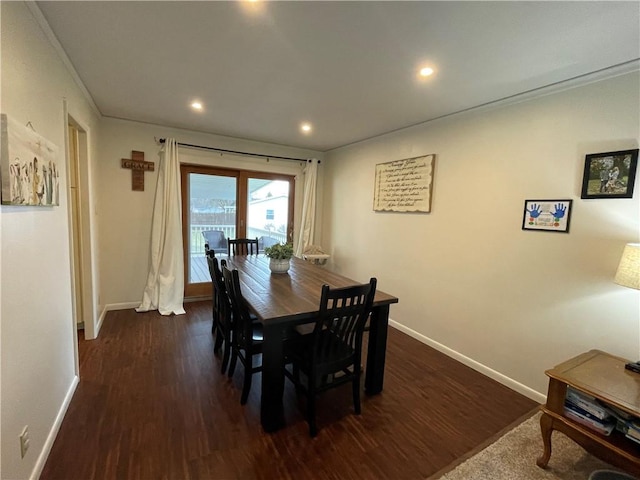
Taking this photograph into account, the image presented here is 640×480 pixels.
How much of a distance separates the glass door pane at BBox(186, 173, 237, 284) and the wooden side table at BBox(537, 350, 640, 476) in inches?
163

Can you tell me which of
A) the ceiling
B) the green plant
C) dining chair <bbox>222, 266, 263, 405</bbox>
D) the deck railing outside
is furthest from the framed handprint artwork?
the deck railing outside

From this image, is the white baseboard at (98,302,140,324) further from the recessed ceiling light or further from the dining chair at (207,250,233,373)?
the recessed ceiling light

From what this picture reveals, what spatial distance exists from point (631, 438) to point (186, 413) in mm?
2536

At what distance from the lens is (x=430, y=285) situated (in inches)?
126

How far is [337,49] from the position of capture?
1.82 metres

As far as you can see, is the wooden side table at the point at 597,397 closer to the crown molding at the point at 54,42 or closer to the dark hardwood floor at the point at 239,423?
the dark hardwood floor at the point at 239,423

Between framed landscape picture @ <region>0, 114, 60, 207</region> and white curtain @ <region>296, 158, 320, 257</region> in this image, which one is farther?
white curtain @ <region>296, 158, 320, 257</region>

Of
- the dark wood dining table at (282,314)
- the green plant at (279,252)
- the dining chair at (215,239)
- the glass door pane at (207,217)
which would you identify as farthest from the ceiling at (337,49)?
the dining chair at (215,239)

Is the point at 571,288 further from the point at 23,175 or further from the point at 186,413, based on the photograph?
the point at 23,175

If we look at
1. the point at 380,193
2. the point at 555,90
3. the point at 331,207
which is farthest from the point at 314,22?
the point at 331,207

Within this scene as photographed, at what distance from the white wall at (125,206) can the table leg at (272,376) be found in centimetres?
288

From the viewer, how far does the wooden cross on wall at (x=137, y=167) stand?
143 inches

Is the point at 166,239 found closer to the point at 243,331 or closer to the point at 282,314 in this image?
the point at 243,331

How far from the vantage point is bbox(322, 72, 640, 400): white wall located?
1.95 m
